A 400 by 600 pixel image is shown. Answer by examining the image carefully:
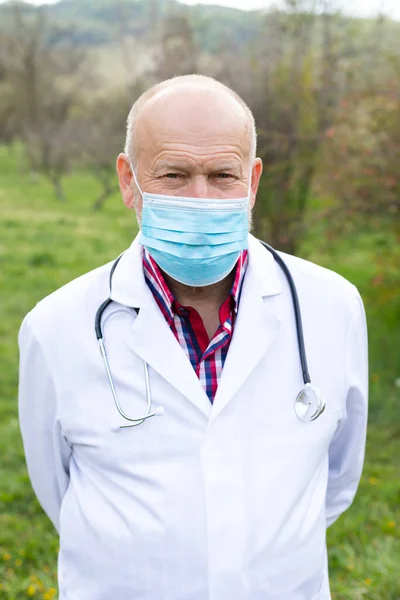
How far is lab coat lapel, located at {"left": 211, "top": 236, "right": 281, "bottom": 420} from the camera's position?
205 centimetres

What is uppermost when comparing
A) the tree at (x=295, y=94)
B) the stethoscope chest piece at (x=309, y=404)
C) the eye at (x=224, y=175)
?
the eye at (x=224, y=175)

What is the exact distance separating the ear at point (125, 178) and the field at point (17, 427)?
249 centimetres

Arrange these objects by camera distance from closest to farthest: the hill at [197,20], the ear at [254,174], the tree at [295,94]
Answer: the ear at [254,174]
the tree at [295,94]
the hill at [197,20]

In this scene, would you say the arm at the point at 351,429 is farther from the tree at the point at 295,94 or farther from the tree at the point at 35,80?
the tree at the point at 35,80

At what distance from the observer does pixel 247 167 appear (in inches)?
86.7

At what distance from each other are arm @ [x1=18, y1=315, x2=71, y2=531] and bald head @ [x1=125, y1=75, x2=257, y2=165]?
0.72 m

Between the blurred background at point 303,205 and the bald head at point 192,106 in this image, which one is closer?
the bald head at point 192,106

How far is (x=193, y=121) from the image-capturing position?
2.05m

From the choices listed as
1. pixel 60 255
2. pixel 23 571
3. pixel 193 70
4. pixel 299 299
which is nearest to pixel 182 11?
pixel 193 70

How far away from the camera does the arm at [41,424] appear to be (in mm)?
2219

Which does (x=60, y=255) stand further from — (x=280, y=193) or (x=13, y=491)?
(x=13, y=491)

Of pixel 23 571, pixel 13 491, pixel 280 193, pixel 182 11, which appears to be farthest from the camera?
pixel 182 11

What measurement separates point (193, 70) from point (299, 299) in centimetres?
775

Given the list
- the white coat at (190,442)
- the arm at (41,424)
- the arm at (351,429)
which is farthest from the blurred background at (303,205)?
the white coat at (190,442)
